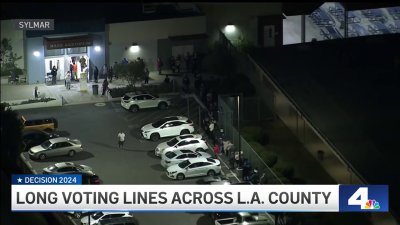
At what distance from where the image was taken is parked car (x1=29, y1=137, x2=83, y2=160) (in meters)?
28.3

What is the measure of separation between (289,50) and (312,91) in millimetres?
3442

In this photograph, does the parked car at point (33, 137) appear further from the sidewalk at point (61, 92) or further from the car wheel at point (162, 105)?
the car wheel at point (162, 105)

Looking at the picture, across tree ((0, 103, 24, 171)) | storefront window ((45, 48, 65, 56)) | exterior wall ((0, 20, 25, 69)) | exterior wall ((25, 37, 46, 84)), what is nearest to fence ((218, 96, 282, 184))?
tree ((0, 103, 24, 171))

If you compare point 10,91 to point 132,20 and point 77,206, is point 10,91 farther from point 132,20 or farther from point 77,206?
point 77,206

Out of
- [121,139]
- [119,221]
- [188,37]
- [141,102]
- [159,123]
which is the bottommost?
[119,221]

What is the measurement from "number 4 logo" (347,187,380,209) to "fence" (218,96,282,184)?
4554 mm

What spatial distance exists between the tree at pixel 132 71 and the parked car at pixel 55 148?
5657 mm

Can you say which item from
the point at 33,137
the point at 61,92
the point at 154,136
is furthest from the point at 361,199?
the point at 61,92

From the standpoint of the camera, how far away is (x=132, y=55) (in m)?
35.4

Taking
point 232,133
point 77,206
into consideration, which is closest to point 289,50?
point 232,133

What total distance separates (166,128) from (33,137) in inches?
169

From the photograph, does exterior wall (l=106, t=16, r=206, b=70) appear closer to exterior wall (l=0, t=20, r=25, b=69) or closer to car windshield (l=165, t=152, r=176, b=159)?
exterior wall (l=0, t=20, r=25, b=69)

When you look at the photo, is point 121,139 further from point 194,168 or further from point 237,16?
point 237,16

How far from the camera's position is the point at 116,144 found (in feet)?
97.1
